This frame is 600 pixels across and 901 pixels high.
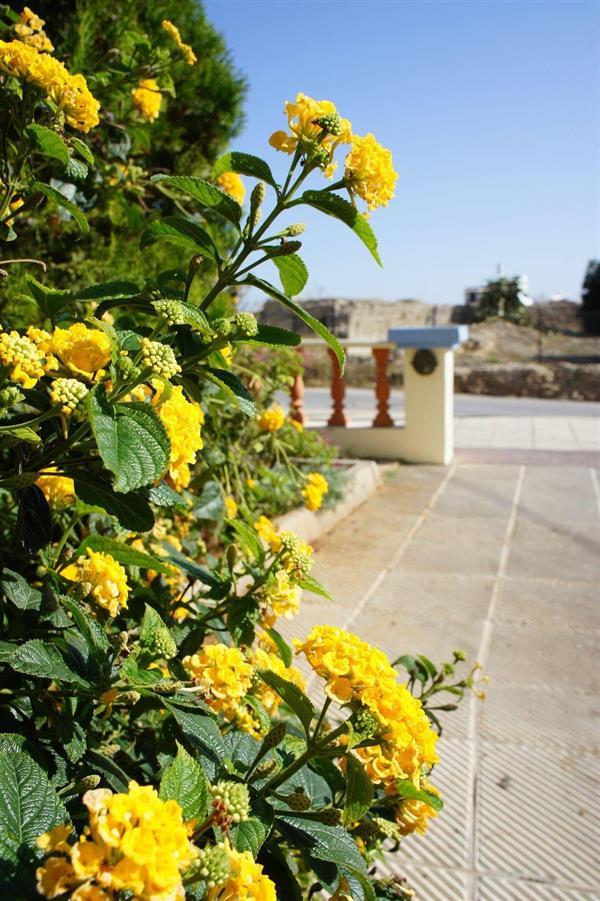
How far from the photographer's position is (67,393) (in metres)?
0.77

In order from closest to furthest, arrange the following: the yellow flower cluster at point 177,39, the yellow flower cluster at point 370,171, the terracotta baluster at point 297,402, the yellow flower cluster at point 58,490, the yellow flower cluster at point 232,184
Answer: the yellow flower cluster at point 370,171
the yellow flower cluster at point 58,490
the yellow flower cluster at point 177,39
the yellow flower cluster at point 232,184
the terracotta baluster at point 297,402

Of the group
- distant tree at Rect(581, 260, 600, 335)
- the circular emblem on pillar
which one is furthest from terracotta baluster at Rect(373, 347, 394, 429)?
distant tree at Rect(581, 260, 600, 335)

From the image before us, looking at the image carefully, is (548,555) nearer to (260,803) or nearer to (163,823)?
(260,803)

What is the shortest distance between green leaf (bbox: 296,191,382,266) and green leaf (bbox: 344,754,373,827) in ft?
2.01

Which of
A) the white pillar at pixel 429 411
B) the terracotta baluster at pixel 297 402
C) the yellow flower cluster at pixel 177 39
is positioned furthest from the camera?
the white pillar at pixel 429 411

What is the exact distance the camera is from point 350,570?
358cm

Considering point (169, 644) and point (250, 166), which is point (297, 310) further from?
point (169, 644)

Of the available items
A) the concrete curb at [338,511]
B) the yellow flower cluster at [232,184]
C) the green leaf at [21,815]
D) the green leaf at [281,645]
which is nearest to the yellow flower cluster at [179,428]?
the green leaf at [21,815]

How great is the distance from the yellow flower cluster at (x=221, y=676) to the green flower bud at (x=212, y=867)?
370 millimetres

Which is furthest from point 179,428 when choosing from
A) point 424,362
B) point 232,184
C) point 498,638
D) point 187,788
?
point 424,362

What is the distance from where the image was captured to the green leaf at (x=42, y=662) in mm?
793

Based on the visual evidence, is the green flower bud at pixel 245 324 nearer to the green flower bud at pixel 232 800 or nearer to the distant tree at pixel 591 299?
the green flower bud at pixel 232 800

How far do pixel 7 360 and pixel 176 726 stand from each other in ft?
1.50

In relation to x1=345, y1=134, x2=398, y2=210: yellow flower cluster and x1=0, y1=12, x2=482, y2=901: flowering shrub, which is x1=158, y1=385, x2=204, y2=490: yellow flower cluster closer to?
x1=0, y1=12, x2=482, y2=901: flowering shrub
